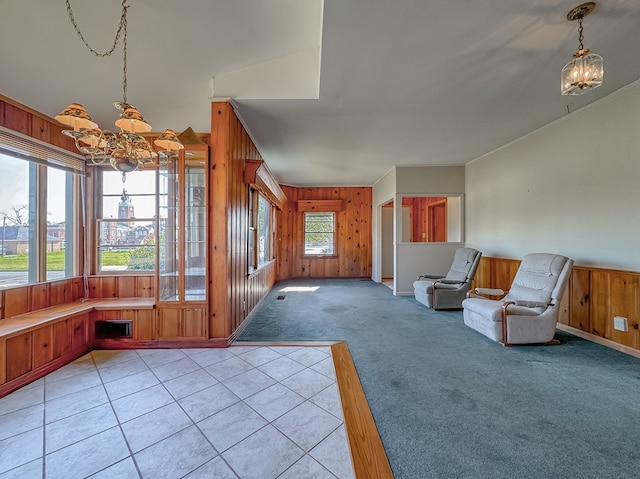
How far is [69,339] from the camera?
2590 millimetres

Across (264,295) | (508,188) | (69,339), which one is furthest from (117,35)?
(508,188)

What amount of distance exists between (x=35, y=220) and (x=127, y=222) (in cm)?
81

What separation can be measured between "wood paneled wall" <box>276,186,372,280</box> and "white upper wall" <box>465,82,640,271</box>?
3.57 meters

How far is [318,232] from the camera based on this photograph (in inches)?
312

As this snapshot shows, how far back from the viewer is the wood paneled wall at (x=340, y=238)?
7832 mm

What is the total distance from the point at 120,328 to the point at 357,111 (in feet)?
12.1

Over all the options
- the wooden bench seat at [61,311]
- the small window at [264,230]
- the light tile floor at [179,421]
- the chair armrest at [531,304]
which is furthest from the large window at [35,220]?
the chair armrest at [531,304]

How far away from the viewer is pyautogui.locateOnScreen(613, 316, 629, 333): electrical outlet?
272cm

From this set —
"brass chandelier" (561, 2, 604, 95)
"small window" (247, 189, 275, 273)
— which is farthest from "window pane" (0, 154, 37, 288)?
"brass chandelier" (561, 2, 604, 95)

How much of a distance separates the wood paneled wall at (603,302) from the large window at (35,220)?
598cm

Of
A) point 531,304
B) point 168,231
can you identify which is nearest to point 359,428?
point 531,304

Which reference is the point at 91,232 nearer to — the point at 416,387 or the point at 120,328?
the point at 120,328

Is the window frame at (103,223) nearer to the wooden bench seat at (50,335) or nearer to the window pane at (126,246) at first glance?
the window pane at (126,246)

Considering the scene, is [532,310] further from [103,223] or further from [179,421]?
[103,223]
